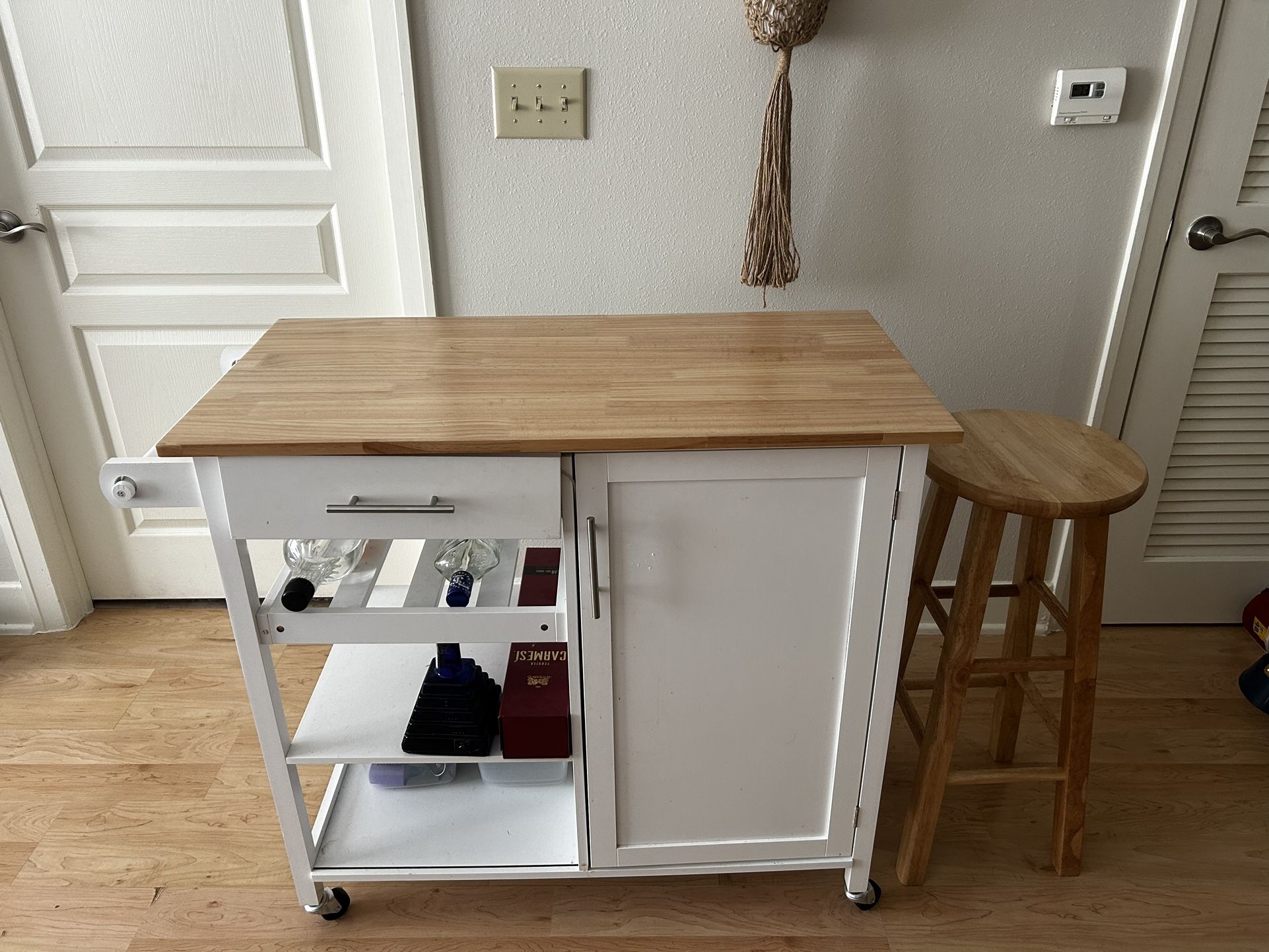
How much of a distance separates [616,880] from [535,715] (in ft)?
1.39

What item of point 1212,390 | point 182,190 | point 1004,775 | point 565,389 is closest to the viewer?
point 565,389

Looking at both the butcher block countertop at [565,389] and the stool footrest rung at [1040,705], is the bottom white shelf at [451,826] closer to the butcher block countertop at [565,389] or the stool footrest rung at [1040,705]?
the butcher block countertop at [565,389]

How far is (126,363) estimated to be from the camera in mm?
2045

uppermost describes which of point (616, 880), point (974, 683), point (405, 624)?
point (405, 624)

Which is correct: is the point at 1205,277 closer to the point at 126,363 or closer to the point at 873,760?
the point at 873,760

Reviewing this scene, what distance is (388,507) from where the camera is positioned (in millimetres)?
1199

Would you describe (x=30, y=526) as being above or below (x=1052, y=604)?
below

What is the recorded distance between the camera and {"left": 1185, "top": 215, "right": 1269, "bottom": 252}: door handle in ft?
5.92

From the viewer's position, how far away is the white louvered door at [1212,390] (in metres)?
1.73

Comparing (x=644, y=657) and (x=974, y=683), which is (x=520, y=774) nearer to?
(x=644, y=657)

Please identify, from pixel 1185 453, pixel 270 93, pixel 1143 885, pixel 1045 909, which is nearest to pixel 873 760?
pixel 1045 909

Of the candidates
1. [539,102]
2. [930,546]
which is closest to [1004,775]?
[930,546]

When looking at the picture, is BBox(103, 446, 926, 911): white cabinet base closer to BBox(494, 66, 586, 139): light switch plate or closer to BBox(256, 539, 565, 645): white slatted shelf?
BBox(256, 539, 565, 645): white slatted shelf

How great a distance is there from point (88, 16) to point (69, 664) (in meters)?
1.34
